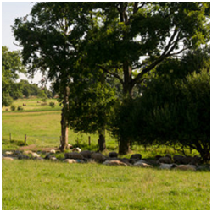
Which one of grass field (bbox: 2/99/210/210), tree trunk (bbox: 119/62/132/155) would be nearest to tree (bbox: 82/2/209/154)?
tree trunk (bbox: 119/62/132/155)

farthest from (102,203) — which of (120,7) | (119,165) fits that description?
(120,7)

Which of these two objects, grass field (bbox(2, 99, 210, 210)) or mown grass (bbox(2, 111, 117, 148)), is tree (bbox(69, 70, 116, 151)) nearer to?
grass field (bbox(2, 99, 210, 210))

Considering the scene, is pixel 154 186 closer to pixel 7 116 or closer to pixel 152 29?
pixel 152 29

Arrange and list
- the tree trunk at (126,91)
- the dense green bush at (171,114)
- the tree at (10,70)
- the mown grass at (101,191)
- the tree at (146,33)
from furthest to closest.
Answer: the tree at (10,70)
the tree trunk at (126,91)
the tree at (146,33)
the dense green bush at (171,114)
the mown grass at (101,191)

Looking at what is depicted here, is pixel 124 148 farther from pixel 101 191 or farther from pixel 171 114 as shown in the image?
pixel 101 191

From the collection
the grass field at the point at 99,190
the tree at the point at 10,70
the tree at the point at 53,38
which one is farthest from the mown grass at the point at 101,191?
the tree at the point at 10,70

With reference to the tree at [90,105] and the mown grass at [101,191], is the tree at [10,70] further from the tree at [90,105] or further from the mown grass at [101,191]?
the mown grass at [101,191]

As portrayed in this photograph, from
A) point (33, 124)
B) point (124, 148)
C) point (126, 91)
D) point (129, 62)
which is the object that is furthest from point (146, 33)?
point (33, 124)

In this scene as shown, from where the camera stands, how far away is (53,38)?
94.0 ft

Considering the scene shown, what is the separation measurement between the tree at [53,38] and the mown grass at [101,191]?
14283mm

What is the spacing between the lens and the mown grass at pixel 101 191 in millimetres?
10273

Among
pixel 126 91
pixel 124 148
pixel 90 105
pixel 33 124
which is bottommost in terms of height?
pixel 33 124

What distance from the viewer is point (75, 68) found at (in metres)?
30.5

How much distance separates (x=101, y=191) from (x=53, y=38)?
63.4 ft
